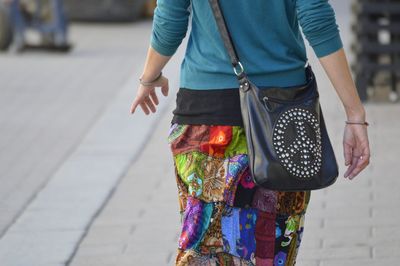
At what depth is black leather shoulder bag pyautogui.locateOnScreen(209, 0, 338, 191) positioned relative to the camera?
343 centimetres

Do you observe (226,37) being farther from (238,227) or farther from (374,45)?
(374,45)

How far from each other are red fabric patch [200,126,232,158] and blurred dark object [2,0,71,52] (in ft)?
31.4

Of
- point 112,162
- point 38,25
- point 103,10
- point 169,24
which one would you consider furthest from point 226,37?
point 103,10

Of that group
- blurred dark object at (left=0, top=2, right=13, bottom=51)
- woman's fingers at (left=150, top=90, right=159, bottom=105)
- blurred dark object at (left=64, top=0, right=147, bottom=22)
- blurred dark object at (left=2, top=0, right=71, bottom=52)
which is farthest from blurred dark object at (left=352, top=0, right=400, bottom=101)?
blurred dark object at (left=64, top=0, right=147, bottom=22)

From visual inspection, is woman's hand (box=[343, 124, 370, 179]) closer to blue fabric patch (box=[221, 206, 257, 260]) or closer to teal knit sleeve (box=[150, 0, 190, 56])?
blue fabric patch (box=[221, 206, 257, 260])

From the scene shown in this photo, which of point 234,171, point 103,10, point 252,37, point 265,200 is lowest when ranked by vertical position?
point 103,10

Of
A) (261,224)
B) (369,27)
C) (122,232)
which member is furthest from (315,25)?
(369,27)

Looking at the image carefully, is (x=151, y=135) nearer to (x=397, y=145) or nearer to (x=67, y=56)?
(x=397, y=145)

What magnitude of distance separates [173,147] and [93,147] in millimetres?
4386

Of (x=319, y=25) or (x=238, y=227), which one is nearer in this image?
(x=319, y=25)

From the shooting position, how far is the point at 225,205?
11.9 ft

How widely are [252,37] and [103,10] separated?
1239 cm

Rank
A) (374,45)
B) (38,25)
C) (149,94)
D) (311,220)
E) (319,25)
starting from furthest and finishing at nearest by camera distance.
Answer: (38,25) < (374,45) < (311,220) < (149,94) < (319,25)

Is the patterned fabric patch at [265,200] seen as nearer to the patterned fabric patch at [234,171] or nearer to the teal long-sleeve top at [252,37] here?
the patterned fabric patch at [234,171]
